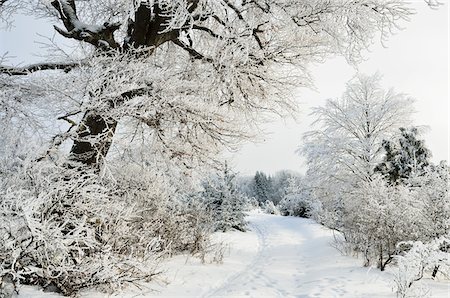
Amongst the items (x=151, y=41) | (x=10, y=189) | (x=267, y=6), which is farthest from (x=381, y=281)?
(x=10, y=189)

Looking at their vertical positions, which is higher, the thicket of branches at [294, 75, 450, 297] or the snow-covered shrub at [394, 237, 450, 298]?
the thicket of branches at [294, 75, 450, 297]

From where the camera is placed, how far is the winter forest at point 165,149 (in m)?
4.57

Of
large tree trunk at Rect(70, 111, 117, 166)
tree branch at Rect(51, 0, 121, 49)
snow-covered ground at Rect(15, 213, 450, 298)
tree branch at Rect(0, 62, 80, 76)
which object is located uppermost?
tree branch at Rect(51, 0, 121, 49)

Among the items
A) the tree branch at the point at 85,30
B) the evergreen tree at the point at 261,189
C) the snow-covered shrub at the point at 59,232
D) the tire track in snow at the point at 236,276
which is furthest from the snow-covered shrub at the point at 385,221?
the evergreen tree at the point at 261,189

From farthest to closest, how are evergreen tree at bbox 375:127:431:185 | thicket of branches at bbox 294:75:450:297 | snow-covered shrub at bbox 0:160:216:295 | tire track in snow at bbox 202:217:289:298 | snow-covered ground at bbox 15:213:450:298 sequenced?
evergreen tree at bbox 375:127:431:185 < thicket of branches at bbox 294:75:450:297 < tire track in snow at bbox 202:217:289:298 < snow-covered ground at bbox 15:213:450:298 < snow-covered shrub at bbox 0:160:216:295

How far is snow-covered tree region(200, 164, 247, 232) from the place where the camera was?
62.0ft

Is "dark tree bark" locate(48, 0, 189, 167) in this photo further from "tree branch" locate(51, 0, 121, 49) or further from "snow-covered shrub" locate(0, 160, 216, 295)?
"snow-covered shrub" locate(0, 160, 216, 295)

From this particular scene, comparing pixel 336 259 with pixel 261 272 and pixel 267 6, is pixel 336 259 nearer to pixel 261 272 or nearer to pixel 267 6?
pixel 261 272

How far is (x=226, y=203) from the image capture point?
65.3ft

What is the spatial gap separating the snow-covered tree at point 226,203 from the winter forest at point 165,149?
24.7 feet

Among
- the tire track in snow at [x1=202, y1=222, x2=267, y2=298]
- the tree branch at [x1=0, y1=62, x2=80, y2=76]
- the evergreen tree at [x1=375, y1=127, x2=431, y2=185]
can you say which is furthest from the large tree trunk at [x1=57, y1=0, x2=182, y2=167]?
the evergreen tree at [x1=375, y1=127, x2=431, y2=185]

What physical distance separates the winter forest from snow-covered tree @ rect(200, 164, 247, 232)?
754 cm

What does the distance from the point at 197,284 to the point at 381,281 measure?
367 centimetres

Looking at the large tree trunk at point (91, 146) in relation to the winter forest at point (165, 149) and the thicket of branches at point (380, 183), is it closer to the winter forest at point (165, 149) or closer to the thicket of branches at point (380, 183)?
the winter forest at point (165, 149)
